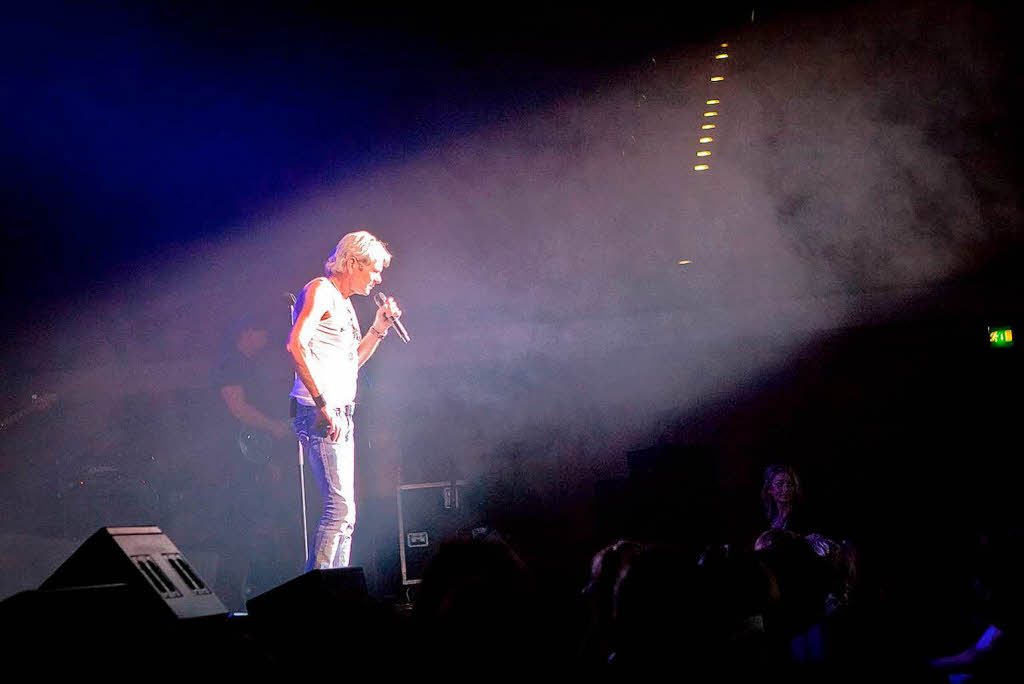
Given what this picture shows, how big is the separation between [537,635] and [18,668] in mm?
837

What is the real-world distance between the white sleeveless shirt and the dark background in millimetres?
1151

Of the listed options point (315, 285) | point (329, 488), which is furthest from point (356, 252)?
point (329, 488)

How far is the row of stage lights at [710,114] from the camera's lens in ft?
15.0

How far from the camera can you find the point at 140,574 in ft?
5.73

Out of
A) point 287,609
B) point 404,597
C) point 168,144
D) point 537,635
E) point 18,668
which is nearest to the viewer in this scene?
point 18,668

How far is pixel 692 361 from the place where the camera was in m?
6.41

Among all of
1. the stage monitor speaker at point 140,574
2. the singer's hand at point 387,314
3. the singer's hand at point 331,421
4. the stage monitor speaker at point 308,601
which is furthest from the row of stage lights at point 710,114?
the stage monitor speaker at point 140,574

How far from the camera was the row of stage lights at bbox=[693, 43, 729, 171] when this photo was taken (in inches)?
180

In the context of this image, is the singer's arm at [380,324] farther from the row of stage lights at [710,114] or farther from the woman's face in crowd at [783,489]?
the woman's face in crowd at [783,489]

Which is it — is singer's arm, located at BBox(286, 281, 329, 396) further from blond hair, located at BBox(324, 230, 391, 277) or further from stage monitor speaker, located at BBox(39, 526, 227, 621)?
stage monitor speaker, located at BBox(39, 526, 227, 621)

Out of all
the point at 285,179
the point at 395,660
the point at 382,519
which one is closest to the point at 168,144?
the point at 285,179

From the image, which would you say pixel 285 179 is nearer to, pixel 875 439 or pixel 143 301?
pixel 143 301

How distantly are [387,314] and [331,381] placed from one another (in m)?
0.44

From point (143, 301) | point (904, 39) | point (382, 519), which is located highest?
point (904, 39)
